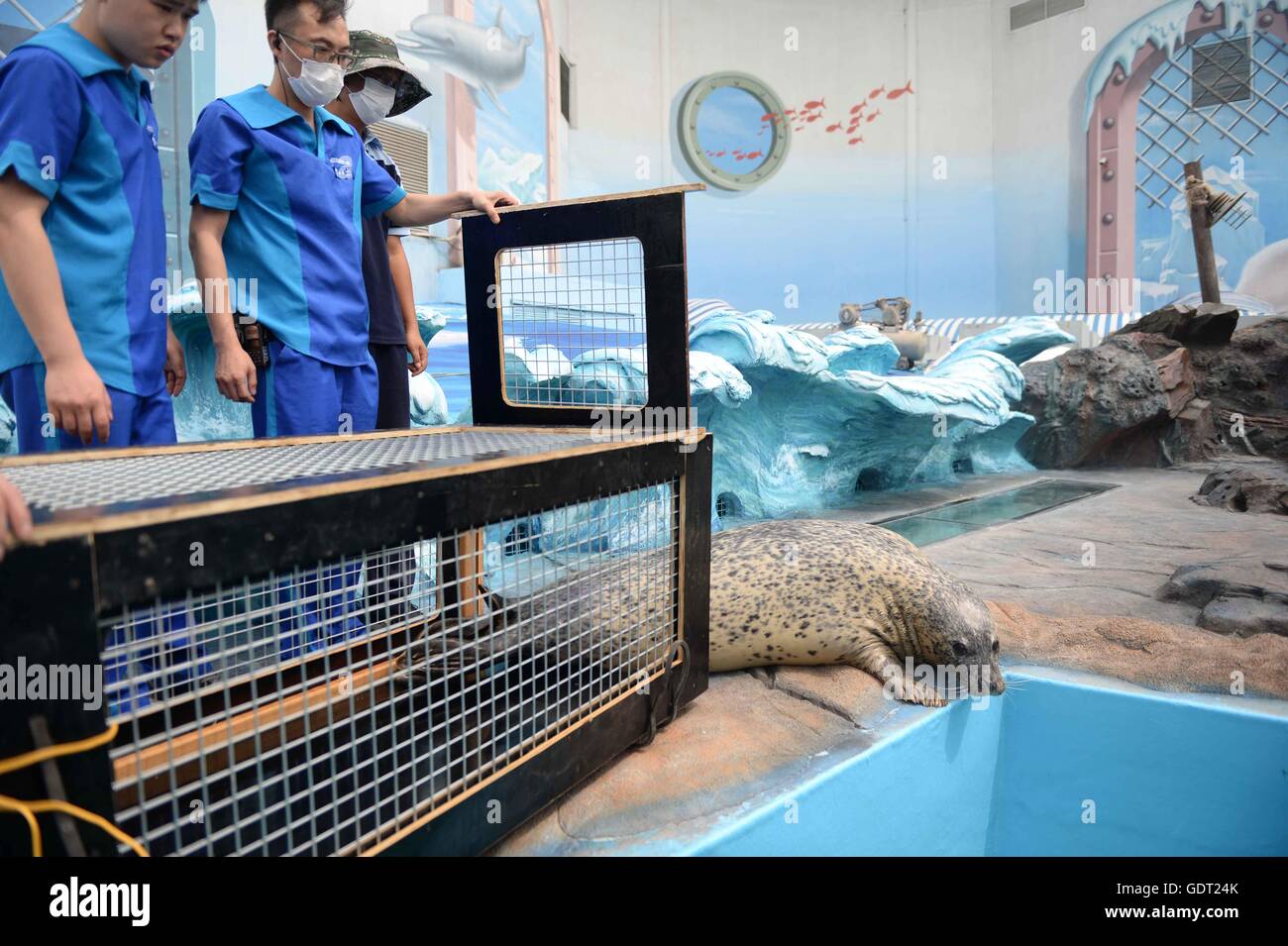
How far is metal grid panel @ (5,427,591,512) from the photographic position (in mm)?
1034

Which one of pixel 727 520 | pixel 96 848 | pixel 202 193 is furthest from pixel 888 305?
pixel 96 848

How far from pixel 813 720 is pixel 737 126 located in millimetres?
14979

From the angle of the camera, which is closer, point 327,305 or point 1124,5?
point 327,305

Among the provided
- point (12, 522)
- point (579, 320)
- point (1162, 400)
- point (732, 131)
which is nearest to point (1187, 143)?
point (732, 131)

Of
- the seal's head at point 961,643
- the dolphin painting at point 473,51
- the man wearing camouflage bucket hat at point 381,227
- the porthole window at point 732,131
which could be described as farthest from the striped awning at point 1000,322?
the man wearing camouflage bucket hat at point 381,227

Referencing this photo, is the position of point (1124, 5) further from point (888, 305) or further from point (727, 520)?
point (727, 520)

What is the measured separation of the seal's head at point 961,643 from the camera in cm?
251

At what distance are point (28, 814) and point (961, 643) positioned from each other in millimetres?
2353

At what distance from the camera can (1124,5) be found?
14.4m

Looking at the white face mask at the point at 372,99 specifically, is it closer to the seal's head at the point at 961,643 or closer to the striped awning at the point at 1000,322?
the seal's head at the point at 961,643

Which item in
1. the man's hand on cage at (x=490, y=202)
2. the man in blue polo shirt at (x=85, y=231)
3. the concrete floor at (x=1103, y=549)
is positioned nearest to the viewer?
the man in blue polo shirt at (x=85, y=231)

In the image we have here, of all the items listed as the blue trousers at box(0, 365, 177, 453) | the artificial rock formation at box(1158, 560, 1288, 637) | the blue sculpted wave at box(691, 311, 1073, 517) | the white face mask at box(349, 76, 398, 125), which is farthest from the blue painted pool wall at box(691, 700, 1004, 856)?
the blue sculpted wave at box(691, 311, 1073, 517)

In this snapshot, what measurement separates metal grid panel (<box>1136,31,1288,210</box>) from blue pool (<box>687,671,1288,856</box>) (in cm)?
1445

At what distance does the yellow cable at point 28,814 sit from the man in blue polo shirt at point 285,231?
128 cm
